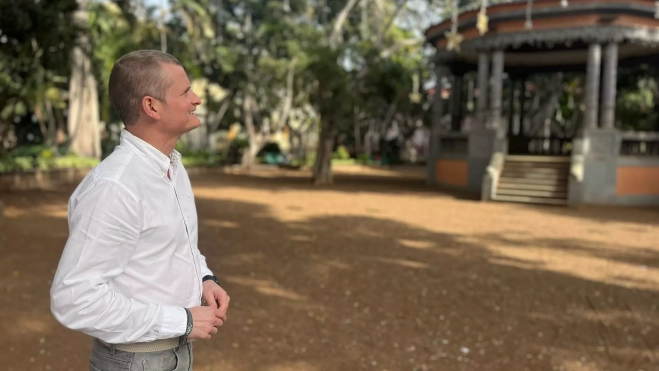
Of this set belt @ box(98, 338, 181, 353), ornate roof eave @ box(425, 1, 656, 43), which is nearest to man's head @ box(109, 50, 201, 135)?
belt @ box(98, 338, 181, 353)

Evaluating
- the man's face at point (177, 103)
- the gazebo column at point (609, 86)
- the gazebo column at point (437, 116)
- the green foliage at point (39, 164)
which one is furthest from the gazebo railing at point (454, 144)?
the man's face at point (177, 103)

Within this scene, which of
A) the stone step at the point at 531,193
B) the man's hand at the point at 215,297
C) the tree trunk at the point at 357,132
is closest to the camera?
the man's hand at the point at 215,297

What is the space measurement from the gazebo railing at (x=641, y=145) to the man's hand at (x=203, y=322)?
54.4 ft

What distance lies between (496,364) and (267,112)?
88.2 feet

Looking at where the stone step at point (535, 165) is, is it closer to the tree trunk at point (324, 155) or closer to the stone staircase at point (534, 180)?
the stone staircase at point (534, 180)

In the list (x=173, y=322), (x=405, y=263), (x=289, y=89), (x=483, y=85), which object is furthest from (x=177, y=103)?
(x=289, y=89)

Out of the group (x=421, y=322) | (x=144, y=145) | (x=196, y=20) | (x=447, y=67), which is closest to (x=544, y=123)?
(x=447, y=67)

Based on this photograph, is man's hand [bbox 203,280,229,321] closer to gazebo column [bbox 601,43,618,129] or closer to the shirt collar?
the shirt collar

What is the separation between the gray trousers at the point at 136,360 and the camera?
5.57 ft

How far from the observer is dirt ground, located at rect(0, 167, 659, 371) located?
13.8 feet

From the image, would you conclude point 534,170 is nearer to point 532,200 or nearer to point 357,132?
point 532,200

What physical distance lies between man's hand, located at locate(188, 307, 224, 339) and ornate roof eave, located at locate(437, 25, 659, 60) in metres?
16.0

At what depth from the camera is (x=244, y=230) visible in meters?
9.59

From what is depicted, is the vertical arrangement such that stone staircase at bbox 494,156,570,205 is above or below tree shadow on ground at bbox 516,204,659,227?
above
